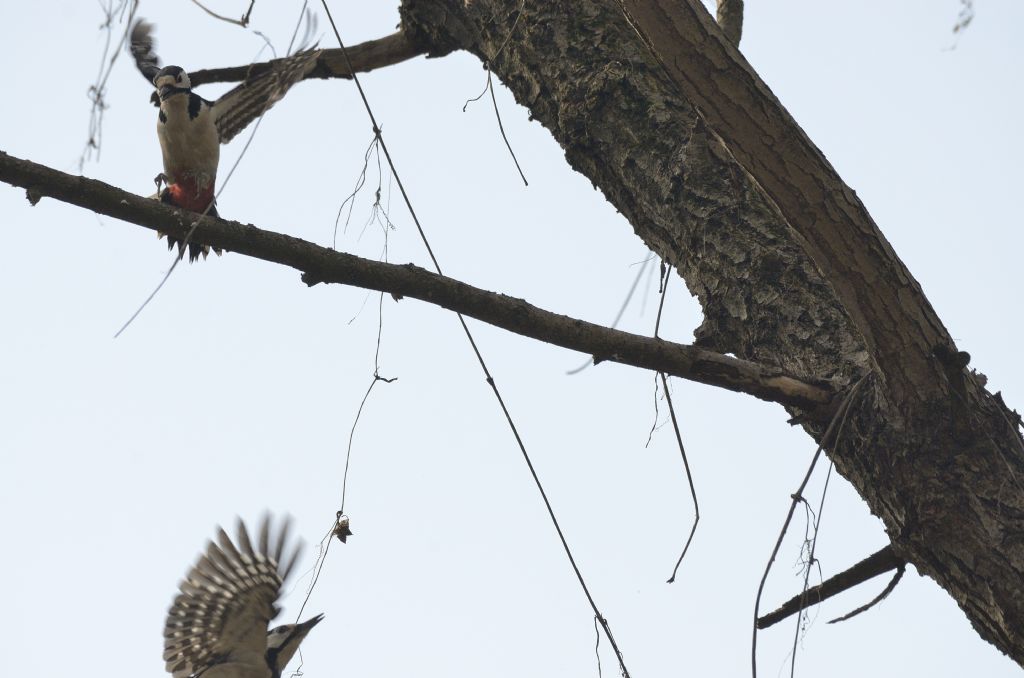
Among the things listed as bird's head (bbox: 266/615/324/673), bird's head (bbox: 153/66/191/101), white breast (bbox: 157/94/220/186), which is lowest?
bird's head (bbox: 266/615/324/673)

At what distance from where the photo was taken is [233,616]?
4418 mm

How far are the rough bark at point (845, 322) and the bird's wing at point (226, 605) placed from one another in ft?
8.39

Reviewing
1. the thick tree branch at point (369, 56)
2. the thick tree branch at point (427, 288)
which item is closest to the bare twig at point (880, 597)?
the thick tree branch at point (427, 288)

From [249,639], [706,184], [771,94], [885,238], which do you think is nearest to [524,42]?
[706,184]

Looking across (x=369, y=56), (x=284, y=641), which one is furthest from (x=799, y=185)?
(x=284, y=641)

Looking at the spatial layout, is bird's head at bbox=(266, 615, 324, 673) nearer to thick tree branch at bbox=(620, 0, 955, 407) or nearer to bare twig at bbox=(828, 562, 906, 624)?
bare twig at bbox=(828, 562, 906, 624)

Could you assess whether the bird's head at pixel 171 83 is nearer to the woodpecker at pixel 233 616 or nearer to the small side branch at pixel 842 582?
the woodpecker at pixel 233 616

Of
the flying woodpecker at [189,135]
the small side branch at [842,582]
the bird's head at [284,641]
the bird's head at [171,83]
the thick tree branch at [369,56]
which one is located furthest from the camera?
the bird's head at [284,641]

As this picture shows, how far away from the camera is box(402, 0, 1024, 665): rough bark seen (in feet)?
6.16

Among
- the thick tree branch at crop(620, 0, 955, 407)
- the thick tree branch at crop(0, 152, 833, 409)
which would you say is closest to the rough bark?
the thick tree branch at crop(620, 0, 955, 407)

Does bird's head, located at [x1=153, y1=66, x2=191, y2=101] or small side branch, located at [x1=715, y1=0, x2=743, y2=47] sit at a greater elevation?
bird's head, located at [x1=153, y1=66, x2=191, y2=101]

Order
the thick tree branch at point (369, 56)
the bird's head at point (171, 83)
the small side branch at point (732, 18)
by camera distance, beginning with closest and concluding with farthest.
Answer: the small side branch at point (732, 18) → the thick tree branch at point (369, 56) → the bird's head at point (171, 83)

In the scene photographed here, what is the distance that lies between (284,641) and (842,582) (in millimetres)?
3108

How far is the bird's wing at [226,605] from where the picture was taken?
4316 mm
